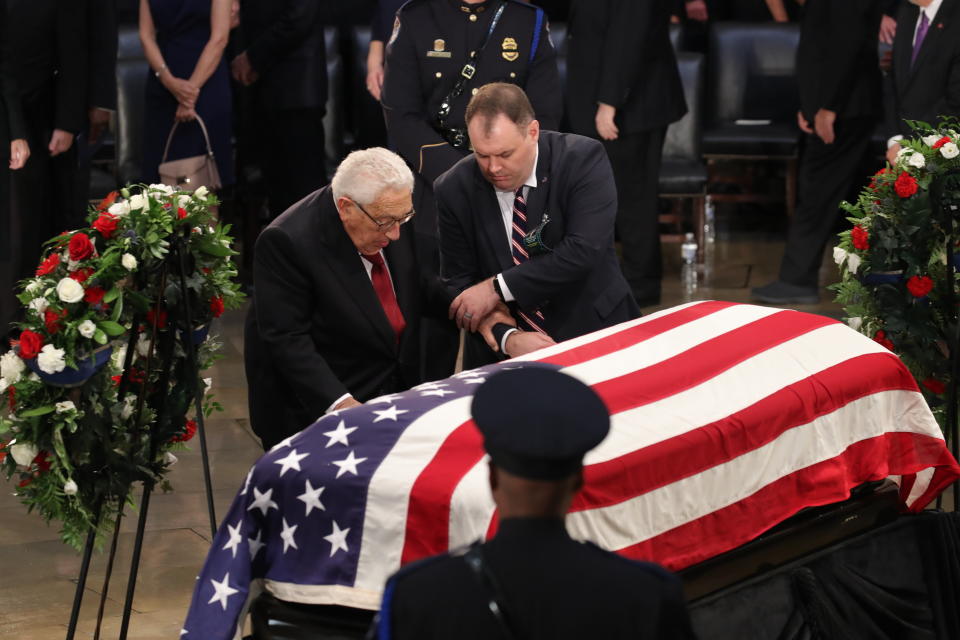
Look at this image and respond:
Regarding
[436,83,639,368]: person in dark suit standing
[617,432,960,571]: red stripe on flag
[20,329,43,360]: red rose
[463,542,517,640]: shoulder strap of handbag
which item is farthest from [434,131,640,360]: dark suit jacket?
[463,542,517,640]: shoulder strap of handbag

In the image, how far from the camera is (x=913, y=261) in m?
4.05

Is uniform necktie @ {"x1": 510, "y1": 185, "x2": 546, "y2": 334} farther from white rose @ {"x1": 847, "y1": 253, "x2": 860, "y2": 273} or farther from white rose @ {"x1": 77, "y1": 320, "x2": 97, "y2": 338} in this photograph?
white rose @ {"x1": 77, "y1": 320, "x2": 97, "y2": 338}

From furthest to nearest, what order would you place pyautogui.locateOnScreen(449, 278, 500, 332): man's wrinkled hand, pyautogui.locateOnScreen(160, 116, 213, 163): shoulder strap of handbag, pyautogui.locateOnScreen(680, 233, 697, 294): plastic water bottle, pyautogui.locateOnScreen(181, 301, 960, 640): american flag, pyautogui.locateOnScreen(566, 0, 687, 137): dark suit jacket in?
1. pyautogui.locateOnScreen(680, 233, 697, 294): plastic water bottle
2. pyautogui.locateOnScreen(160, 116, 213, 163): shoulder strap of handbag
3. pyautogui.locateOnScreen(566, 0, 687, 137): dark suit jacket
4. pyautogui.locateOnScreen(449, 278, 500, 332): man's wrinkled hand
5. pyautogui.locateOnScreen(181, 301, 960, 640): american flag

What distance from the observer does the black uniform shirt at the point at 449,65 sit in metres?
5.01

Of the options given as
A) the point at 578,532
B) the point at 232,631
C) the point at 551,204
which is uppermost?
the point at 551,204

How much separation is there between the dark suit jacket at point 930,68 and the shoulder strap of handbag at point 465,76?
5.50 ft

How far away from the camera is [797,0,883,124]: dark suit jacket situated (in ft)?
21.0

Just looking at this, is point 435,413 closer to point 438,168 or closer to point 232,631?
point 232,631

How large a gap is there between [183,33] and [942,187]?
3553 mm

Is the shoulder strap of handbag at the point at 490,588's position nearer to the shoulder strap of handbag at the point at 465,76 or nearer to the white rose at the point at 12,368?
the white rose at the point at 12,368

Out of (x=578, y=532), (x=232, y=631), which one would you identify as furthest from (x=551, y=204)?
(x=232, y=631)

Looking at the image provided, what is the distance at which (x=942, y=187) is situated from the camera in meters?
4.01

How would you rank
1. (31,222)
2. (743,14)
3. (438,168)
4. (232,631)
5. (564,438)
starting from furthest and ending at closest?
(743,14), (31,222), (438,168), (232,631), (564,438)

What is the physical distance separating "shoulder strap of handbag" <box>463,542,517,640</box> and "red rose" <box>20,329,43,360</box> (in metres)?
1.79
